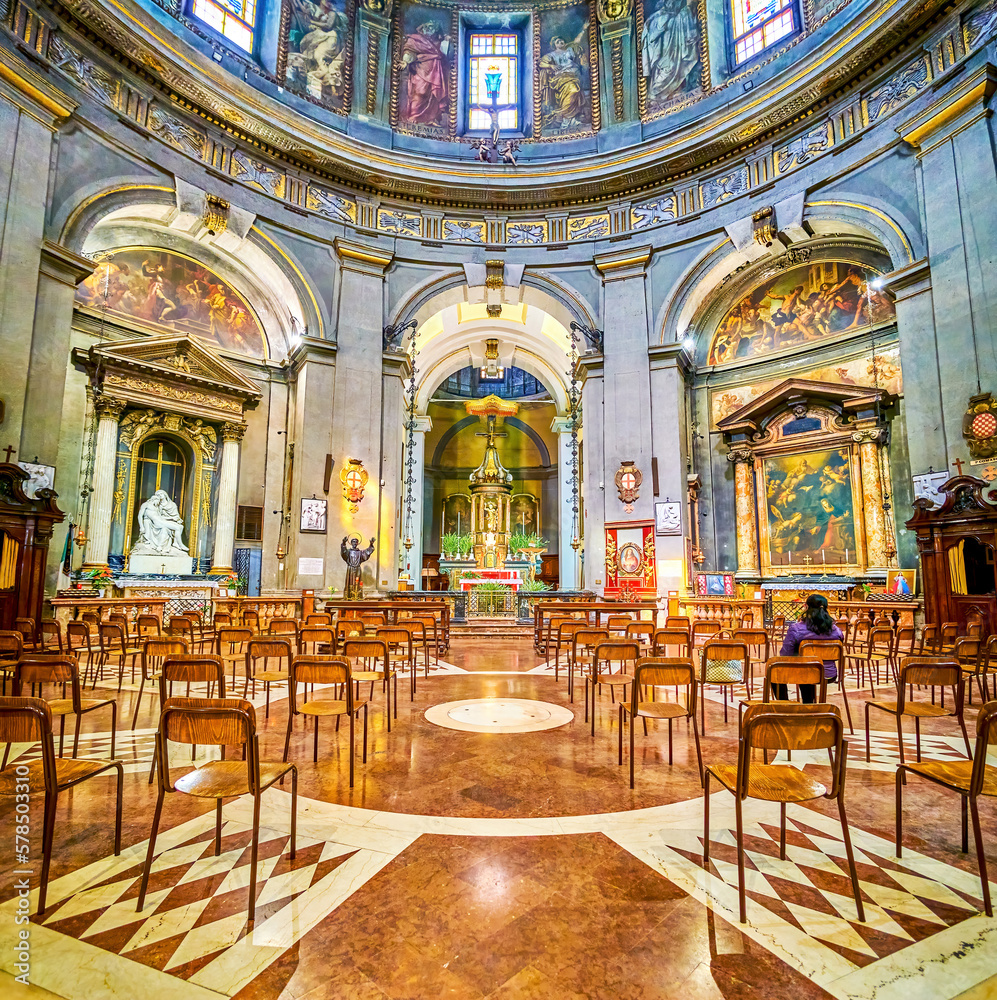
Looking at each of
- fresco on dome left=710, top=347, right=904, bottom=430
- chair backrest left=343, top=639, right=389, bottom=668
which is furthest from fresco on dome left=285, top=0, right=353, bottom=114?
chair backrest left=343, top=639, right=389, bottom=668

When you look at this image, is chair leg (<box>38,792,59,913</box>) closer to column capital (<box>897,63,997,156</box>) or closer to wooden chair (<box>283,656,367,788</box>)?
wooden chair (<box>283,656,367,788</box>)

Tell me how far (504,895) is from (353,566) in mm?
12129

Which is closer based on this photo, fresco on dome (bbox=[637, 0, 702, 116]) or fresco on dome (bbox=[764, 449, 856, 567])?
fresco on dome (bbox=[764, 449, 856, 567])

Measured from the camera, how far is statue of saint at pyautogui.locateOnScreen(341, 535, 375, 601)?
45.9ft

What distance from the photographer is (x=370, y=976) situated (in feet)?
6.63

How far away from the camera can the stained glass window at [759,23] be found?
14.5 metres

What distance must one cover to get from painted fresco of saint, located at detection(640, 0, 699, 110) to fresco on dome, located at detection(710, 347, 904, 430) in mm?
8511

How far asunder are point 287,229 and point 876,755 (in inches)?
648

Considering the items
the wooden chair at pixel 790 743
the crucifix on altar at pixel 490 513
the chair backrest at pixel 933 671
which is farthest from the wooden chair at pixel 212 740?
the crucifix on altar at pixel 490 513

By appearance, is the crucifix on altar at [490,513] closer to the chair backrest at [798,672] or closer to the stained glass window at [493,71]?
the stained glass window at [493,71]

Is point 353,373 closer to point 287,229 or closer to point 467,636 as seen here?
point 287,229

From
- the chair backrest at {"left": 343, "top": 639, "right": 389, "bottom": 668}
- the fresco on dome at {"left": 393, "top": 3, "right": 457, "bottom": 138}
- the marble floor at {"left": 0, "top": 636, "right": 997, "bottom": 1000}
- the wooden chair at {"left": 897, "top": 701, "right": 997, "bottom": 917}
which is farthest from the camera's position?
the fresco on dome at {"left": 393, "top": 3, "right": 457, "bottom": 138}

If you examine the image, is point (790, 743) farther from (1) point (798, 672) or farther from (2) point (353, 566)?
(2) point (353, 566)

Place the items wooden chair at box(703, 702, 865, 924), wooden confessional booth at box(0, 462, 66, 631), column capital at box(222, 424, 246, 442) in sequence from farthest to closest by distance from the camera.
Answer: column capital at box(222, 424, 246, 442) → wooden confessional booth at box(0, 462, 66, 631) → wooden chair at box(703, 702, 865, 924)
